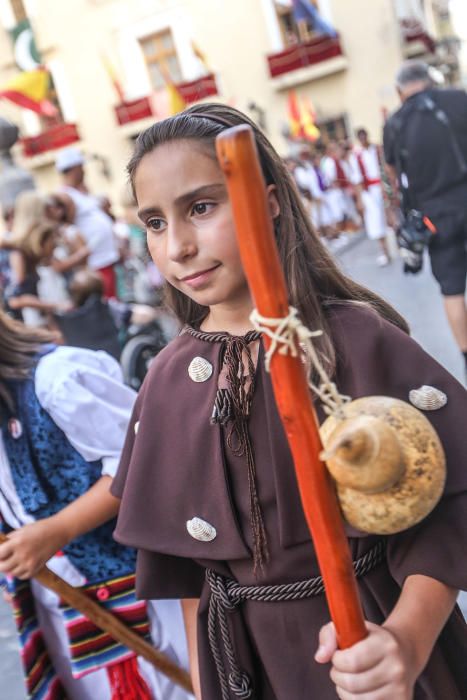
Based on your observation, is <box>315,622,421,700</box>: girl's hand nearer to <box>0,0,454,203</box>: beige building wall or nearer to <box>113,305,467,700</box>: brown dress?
<box>113,305,467,700</box>: brown dress

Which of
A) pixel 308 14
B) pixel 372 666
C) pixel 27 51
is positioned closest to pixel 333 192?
pixel 308 14

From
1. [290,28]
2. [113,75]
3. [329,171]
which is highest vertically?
[113,75]

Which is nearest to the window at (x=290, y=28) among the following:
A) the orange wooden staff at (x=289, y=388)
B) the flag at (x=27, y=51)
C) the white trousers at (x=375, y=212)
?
the flag at (x=27, y=51)

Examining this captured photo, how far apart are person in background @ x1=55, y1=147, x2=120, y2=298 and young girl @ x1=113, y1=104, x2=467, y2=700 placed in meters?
4.13

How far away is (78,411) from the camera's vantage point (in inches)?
62.3

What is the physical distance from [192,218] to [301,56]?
1833 centimetres

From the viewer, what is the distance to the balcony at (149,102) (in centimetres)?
1836

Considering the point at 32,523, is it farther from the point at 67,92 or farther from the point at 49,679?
the point at 67,92

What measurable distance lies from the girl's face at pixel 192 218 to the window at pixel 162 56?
64.3 ft

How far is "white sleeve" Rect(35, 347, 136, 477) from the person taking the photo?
5.19 ft

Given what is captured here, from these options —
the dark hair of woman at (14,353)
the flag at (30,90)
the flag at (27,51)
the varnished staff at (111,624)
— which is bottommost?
the varnished staff at (111,624)

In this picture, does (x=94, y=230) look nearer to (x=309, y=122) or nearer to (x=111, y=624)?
(x=111, y=624)

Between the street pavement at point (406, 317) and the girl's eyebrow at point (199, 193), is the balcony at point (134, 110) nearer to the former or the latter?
the street pavement at point (406, 317)

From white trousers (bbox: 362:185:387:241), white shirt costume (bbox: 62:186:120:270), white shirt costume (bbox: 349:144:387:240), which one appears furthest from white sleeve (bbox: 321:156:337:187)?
white shirt costume (bbox: 62:186:120:270)
